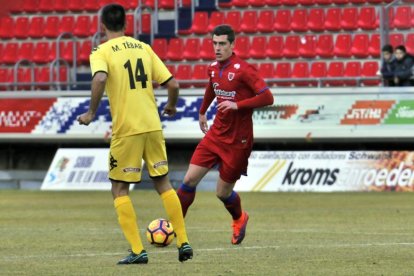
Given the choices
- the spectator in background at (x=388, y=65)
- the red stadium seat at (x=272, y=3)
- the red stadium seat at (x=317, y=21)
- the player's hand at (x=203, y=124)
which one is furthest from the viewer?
the red stadium seat at (x=272, y=3)

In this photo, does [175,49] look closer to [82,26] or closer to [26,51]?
[82,26]

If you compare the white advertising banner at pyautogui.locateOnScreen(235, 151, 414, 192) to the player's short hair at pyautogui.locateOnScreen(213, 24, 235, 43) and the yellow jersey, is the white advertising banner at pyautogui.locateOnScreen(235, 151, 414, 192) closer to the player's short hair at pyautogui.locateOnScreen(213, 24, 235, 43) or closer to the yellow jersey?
the player's short hair at pyautogui.locateOnScreen(213, 24, 235, 43)

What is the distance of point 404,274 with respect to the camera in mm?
8586

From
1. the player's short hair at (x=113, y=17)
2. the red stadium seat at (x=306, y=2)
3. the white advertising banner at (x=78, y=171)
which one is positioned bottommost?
the white advertising banner at (x=78, y=171)

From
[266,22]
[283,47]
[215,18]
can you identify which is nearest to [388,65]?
[283,47]

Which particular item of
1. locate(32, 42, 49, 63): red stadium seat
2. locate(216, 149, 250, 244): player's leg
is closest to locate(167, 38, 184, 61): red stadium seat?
locate(32, 42, 49, 63): red stadium seat

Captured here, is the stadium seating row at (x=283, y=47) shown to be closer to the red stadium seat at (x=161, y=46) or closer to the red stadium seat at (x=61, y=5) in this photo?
the red stadium seat at (x=161, y=46)

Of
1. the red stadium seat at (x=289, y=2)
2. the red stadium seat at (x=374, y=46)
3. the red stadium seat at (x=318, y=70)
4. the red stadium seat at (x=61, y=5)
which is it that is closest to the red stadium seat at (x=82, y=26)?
the red stadium seat at (x=61, y=5)

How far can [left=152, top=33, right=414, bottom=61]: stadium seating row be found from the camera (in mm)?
25688

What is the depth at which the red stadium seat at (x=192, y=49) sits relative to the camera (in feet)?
89.5

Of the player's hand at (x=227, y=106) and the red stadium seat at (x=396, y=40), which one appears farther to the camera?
the red stadium seat at (x=396, y=40)

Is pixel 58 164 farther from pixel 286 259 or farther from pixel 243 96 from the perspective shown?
pixel 286 259

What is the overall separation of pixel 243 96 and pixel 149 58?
82.7 inches

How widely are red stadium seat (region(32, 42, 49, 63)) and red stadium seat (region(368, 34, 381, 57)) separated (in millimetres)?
8416
